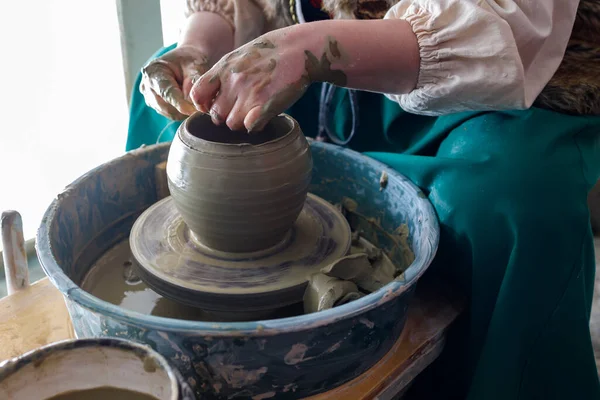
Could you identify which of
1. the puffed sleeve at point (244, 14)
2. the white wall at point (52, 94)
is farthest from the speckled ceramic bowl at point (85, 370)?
the white wall at point (52, 94)

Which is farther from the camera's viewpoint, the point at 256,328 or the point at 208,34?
the point at 208,34

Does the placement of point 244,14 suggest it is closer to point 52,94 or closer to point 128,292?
point 128,292

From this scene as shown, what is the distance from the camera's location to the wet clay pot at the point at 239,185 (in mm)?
1086

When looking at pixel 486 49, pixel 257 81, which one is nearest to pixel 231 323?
pixel 257 81

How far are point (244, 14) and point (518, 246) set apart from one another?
1.04 m

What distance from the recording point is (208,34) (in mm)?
1573

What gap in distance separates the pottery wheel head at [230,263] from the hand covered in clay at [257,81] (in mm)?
312

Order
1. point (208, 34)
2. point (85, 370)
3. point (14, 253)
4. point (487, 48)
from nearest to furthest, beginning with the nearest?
point (85, 370)
point (487, 48)
point (14, 253)
point (208, 34)

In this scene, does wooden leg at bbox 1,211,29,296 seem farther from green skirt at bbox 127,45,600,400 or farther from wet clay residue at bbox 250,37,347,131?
green skirt at bbox 127,45,600,400

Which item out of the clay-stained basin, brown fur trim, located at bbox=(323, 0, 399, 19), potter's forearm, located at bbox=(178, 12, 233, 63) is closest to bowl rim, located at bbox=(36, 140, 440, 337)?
the clay-stained basin

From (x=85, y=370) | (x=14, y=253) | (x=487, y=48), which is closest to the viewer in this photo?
(x=85, y=370)

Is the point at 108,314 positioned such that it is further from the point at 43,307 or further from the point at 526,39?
the point at 526,39

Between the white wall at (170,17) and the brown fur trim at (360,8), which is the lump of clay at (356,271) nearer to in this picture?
the brown fur trim at (360,8)

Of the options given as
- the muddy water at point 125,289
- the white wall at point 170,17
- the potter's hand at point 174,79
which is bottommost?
the muddy water at point 125,289
